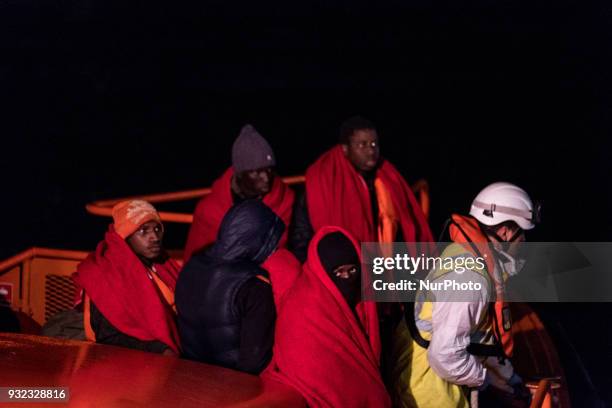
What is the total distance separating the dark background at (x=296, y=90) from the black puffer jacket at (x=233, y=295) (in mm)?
6143

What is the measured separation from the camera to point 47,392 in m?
4.89

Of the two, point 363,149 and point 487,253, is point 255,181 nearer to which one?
point 363,149

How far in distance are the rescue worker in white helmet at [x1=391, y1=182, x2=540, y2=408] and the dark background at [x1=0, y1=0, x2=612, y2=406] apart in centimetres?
590

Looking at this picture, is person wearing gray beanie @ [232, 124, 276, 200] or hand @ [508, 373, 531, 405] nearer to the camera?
hand @ [508, 373, 531, 405]

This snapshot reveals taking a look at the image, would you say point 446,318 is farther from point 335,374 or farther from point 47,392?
point 47,392

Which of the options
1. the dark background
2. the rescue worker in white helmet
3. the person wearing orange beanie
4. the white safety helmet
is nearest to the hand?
the rescue worker in white helmet

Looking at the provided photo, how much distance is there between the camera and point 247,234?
535cm

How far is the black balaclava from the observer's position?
5219 millimetres

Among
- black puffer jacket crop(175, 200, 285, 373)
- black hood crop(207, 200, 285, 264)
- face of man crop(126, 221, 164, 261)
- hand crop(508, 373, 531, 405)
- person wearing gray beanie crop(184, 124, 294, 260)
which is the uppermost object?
person wearing gray beanie crop(184, 124, 294, 260)

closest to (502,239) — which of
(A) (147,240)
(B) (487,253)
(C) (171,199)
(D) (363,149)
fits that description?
(B) (487,253)

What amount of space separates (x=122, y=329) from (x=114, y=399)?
1098 millimetres

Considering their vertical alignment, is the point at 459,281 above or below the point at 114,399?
above

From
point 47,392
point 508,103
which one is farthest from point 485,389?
point 508,103

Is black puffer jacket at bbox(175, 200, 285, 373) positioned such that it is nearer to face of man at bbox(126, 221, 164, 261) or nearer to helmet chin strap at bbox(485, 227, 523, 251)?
face of man at bbox(126, 221, 164, 261)
